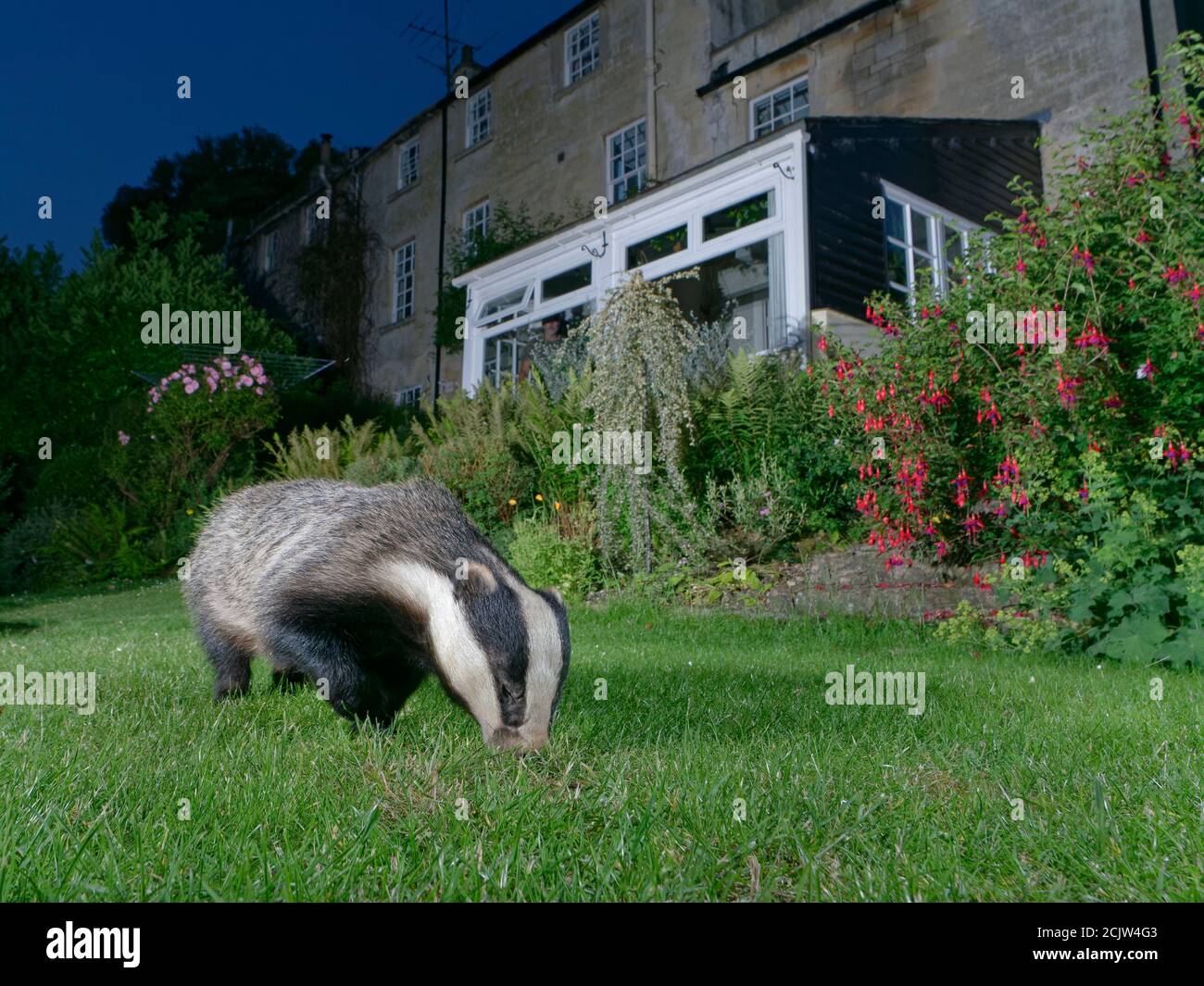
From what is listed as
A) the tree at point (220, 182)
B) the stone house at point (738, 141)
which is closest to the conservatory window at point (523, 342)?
the stone house at point (738, 141)

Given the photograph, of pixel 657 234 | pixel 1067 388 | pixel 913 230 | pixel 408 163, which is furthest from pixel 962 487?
pixel 408 163

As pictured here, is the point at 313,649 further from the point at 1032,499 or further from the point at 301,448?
the point at 301,448

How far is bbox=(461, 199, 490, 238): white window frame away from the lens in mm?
21156

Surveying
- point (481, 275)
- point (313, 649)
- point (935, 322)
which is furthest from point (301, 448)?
point (313, 649)

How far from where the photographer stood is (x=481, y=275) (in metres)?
17.3

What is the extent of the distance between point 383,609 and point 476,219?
63.9 feet

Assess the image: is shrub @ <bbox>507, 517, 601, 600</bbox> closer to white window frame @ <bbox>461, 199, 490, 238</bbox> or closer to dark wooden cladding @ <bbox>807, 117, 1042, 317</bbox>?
dark wooden cladding @ <bbox>807, 117, 1042, 317</bbox>

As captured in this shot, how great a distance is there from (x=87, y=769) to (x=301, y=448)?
36.6 feet

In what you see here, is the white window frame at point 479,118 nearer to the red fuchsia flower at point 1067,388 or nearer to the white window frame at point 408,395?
the white window frame at point 408,395

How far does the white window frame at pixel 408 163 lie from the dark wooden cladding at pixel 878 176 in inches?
533

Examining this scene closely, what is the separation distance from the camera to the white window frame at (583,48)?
18.7m

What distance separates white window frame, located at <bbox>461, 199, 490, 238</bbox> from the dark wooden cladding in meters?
10.4
